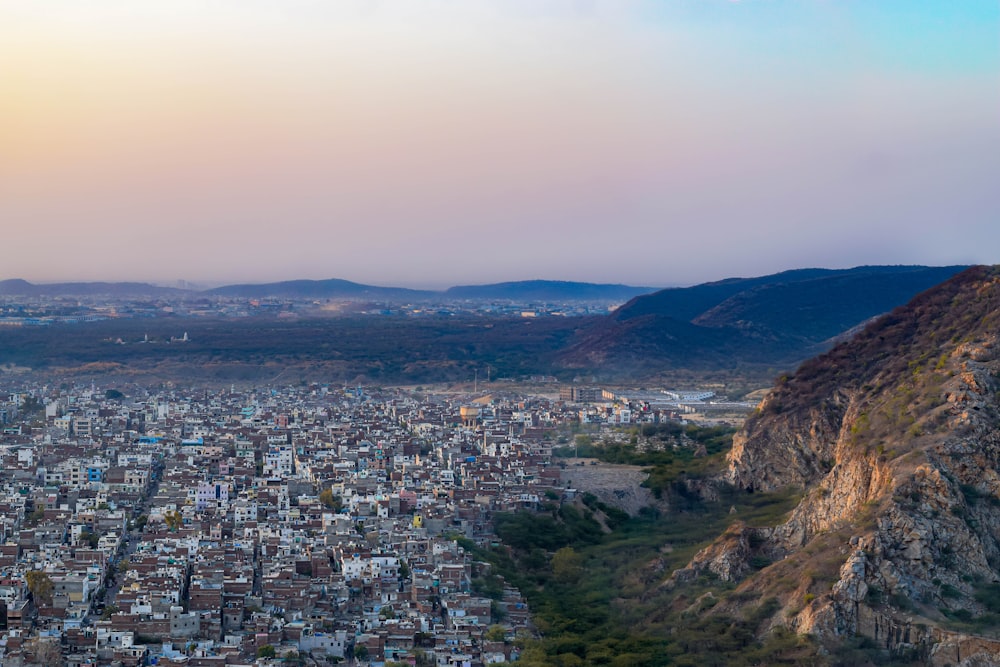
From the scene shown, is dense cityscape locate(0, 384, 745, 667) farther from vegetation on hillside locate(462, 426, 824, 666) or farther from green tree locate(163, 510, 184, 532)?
vegetation on hillside locate(462, 426, 824, 666)

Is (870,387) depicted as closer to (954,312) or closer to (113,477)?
(954,312)

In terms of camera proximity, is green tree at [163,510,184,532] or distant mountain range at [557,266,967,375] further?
distant mountain range at [557,266,967,375]

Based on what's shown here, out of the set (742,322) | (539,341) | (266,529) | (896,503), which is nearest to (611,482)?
(266,529)

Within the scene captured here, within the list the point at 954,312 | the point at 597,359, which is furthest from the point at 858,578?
the point at 597,359

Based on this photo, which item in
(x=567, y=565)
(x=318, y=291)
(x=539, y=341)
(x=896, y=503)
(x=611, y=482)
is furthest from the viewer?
(x=318, y=291)


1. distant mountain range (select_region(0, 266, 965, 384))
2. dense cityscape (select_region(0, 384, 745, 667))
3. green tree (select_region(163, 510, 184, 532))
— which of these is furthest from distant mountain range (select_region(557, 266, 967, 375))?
green tree (select_region(163, 510, 184, 532))

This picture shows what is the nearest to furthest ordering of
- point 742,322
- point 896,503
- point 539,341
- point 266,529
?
point 896,503 < point 266,529 < point 539,341 < point 742,322

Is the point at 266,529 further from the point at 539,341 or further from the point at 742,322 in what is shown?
the point at 742,322

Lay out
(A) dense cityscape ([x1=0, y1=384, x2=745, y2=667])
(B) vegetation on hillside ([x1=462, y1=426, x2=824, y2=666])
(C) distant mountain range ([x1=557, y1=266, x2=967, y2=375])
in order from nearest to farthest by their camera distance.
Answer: (B) vegetation on hillside ([x1=462, y1=426, x2=824, y2=666])
(A) dense cityscape ([x1=0, y1=384, x2=745, y2=667])
(C) distant mountain range ([x1=557, y1=266, x2=967, y2=375])

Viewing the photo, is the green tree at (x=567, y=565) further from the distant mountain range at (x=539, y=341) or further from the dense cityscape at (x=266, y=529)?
the distant mountain range at (x=539, y=341)
